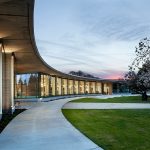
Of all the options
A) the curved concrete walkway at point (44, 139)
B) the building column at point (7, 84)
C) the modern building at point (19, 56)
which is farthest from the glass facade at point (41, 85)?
the curved concrete walkway at point (44, 139)

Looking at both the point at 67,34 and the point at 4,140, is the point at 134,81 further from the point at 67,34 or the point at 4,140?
the point at 4,140

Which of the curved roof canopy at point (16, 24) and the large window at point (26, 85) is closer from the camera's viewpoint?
the curved roof canopy at point (16, 24)

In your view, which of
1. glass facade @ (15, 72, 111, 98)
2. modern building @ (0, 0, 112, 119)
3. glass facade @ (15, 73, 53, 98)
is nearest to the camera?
modern building @ (0, 0, 112, 119)

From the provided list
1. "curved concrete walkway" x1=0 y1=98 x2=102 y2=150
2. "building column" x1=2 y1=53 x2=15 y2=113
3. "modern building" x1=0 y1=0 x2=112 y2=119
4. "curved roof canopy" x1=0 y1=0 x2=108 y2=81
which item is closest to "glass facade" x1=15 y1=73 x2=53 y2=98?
"modern building" x1=0 y1=0 x2=112 y2=119

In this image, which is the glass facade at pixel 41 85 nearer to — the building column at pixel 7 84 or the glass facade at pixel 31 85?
the glass facade at pixel 31 85

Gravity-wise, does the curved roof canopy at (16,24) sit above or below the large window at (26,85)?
above

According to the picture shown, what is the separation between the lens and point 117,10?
103 ft

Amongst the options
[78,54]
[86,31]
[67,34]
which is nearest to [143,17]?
[86,31]

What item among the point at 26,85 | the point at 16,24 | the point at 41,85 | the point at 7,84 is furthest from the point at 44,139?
the point at 26,85

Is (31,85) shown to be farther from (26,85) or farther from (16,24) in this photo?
(16,24)

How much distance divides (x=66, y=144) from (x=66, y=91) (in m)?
49.2

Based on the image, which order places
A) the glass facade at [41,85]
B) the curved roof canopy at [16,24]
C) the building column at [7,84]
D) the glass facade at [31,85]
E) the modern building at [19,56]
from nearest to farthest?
the curved roof canopy at [16,24], the modern building at [19,56], the building column at [7,84], the glass facade at [31,85], the glass facade at [41,85]

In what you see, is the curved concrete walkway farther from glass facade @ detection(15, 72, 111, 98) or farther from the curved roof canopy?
glass facade @ detection(15, 72, 111, 98)

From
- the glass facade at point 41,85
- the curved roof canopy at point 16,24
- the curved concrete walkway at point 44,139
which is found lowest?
the curved concrete walkway at point 44,139
